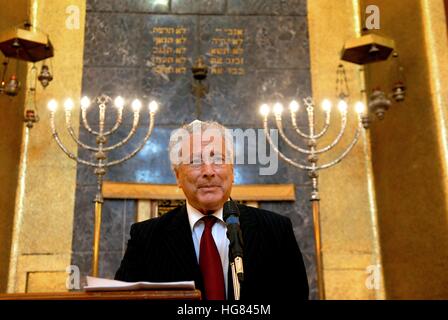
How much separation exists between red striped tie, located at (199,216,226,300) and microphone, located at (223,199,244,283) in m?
0.38

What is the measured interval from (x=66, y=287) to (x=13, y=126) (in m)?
1.45

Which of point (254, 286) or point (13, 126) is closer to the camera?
point (254, 286)

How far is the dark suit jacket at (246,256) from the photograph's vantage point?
2.30 m

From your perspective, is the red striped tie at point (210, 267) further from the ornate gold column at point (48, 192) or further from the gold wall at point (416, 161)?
the ornate gold column at point (48, 192)

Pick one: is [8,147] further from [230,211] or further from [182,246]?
[230,211]

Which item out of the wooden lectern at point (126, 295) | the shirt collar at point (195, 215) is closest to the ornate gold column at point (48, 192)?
the shirt collar at point (195, 215)

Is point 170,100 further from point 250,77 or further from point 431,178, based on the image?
point 431,178

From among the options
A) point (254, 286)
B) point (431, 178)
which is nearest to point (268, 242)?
point (254, 286)

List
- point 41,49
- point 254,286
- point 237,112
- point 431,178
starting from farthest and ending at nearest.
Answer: point 237,112
point 41,49
point 431,178
point 254,286

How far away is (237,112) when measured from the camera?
17.7 ft

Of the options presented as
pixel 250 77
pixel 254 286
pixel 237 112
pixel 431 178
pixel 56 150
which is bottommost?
pixel 254 286

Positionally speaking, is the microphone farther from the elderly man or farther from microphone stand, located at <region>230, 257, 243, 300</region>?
the elderly man

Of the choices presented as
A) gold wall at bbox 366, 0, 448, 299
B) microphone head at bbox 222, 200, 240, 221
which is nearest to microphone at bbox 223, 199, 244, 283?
microphone head at bbox 222, 200, 240, 221

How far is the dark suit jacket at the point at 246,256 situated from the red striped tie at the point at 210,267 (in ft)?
0.09
